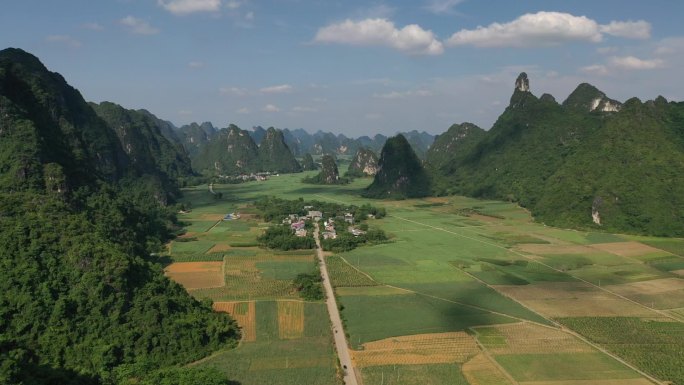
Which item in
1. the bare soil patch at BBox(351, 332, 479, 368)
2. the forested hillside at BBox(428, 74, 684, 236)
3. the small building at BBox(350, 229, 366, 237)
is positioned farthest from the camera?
the forested hillside at BBox(428, 74, 684, 236)

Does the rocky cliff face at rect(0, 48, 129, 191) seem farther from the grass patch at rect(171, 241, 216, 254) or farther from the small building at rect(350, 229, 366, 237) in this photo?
the small building at rect(350, 229, 366, 237)

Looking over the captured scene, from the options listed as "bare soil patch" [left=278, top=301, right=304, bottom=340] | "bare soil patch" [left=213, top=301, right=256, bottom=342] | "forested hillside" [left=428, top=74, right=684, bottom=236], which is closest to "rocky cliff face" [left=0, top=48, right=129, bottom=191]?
"bare soil patch" [left=213, top=301, right=256, bottom=342]

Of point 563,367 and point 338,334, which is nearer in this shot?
point 563,367

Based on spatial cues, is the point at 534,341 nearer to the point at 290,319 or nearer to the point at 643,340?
the point at 643,340

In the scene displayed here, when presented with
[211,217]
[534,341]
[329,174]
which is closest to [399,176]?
[329,174]

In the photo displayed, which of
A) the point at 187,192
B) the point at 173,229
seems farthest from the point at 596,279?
the point at 187,192

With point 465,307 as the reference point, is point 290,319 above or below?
below

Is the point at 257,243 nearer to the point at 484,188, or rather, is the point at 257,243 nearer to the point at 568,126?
the point at 484,188
